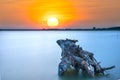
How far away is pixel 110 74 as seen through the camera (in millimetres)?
5395

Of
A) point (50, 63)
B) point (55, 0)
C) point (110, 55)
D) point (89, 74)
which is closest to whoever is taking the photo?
point (55, 0)

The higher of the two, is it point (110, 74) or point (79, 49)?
point (79, 49)

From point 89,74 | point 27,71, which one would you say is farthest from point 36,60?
point 89,74

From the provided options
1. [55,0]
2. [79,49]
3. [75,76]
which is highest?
[55,0]

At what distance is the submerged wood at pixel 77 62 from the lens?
17.8 feet

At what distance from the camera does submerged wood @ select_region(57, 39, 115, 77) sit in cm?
543

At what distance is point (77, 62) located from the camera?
5516 mm

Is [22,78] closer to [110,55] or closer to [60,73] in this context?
[60,73]

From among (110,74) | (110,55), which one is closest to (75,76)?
(110,74)

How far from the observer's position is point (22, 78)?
4977mm

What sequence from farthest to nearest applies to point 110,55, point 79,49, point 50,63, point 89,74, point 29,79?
point 110,55
point 50,63
point 79,49
point 89,74
point 29,79

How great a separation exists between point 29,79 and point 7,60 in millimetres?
1521

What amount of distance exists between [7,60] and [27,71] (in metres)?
0.99

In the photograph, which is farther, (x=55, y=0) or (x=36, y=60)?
(x=36, y=60)
